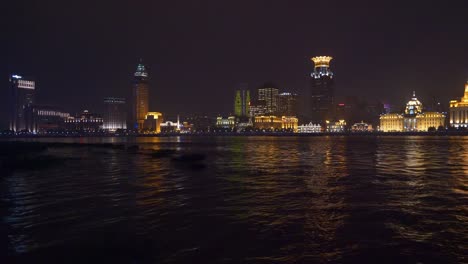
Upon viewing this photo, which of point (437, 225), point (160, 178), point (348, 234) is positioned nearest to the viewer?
point (348, 234)

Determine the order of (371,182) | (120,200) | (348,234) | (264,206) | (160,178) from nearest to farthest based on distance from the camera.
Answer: (348,234) → (264,206) → (120,200) → (371,182) → (160,178)

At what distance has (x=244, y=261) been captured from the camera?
11516mm

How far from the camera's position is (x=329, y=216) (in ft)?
56.6

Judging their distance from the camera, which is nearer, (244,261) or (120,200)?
(244,261)

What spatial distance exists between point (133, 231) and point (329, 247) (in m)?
7.60

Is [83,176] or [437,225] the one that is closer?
[437,225]

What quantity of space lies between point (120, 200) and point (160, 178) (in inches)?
412

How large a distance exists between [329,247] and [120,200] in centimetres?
1349

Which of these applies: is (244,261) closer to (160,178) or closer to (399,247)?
(399,247)

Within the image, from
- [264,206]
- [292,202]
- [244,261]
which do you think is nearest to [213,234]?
[244,261]

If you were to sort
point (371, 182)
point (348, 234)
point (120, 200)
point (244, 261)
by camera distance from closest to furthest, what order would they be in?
point (244, 261), point (348, 234), point (120, 200), point (371, 182)

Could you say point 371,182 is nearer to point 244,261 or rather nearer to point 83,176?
point 244,261

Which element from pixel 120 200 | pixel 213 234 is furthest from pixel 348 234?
pixel 120 200

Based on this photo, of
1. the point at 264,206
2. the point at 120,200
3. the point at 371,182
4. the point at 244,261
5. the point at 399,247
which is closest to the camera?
the point at 244,261
